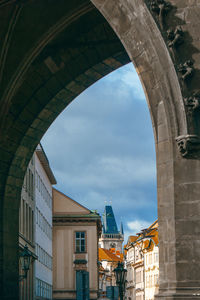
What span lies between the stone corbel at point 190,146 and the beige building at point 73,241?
7642cm

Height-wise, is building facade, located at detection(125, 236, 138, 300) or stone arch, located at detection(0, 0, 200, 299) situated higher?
stone arch, located at detection(0, 0, 200, 299)

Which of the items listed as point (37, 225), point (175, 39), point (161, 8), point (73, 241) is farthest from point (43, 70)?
point (73, 241)

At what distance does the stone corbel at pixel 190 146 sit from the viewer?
34.8 feet

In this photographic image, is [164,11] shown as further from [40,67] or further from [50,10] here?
[40,67]

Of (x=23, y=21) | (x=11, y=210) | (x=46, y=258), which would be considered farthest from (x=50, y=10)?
(x=46, y=258)

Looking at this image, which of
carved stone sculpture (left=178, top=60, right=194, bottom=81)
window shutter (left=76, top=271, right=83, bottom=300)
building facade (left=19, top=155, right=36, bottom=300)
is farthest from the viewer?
building facade (left=19, top=155, right=36, bottom=300)

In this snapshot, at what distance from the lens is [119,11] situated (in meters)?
11.9

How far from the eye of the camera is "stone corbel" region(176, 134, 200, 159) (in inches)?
417

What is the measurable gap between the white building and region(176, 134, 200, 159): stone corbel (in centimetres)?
4850

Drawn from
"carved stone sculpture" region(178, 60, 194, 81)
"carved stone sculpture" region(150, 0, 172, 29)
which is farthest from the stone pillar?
"carved stone sculpture" region(150, 0, 172, 29)

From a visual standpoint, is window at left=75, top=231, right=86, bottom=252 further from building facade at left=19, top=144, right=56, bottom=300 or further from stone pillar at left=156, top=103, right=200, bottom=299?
stone pillar at left=156, top=103, right=200, bottom=299

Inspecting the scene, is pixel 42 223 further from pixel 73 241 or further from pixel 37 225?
pixel 73 241

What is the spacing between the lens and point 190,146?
1064 centimetres

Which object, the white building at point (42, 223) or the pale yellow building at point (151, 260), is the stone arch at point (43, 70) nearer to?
the white building at point (42, 223)
